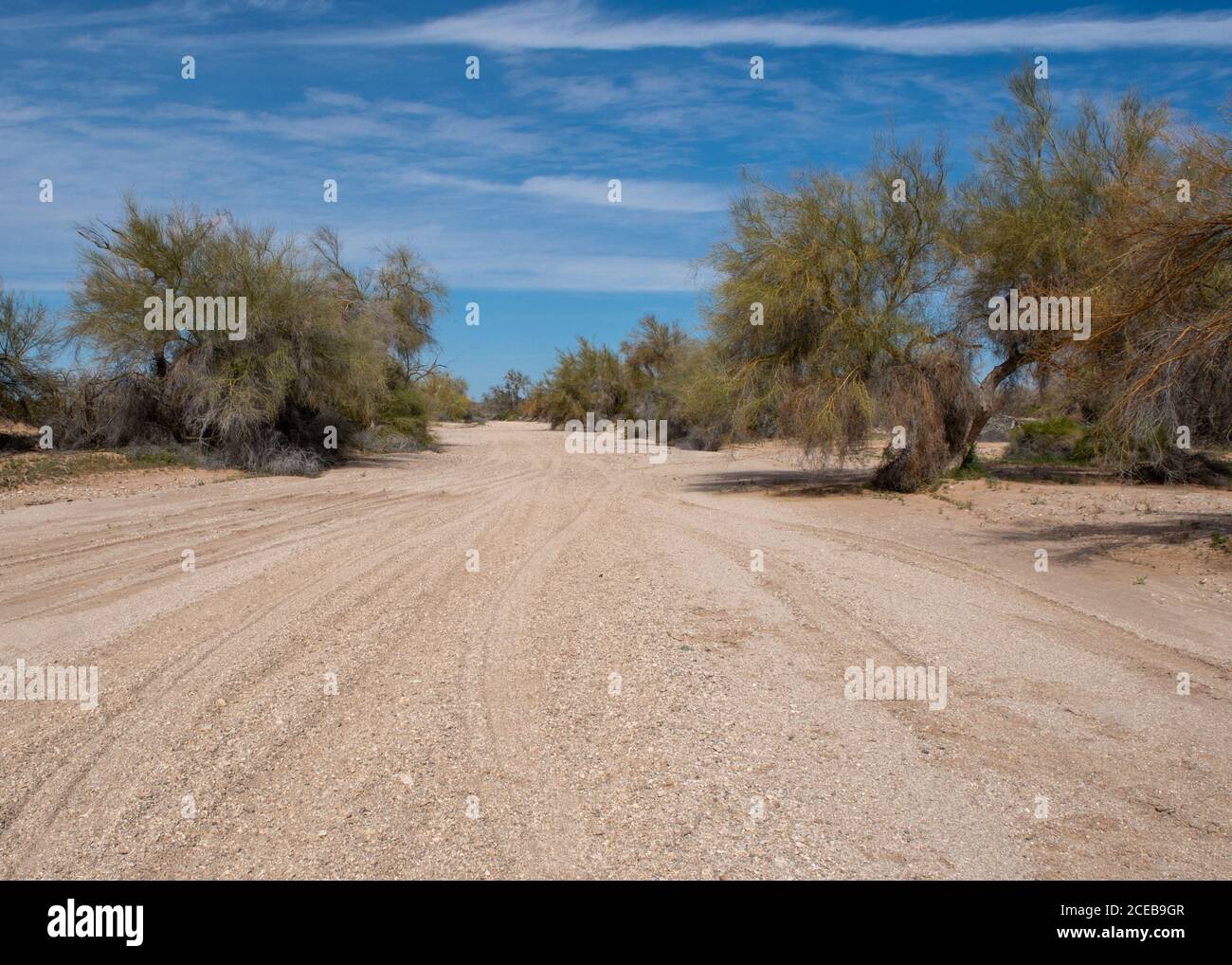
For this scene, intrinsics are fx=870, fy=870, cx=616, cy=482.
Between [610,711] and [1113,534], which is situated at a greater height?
[1113,534]

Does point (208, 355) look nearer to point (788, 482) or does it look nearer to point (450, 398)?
point (788, 482)

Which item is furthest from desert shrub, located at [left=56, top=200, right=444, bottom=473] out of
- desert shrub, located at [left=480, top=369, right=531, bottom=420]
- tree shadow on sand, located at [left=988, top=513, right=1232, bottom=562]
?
desert shrub, located at [left=480, top=369, right=531, bottom=420]

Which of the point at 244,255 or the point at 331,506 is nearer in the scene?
the point at 331,506

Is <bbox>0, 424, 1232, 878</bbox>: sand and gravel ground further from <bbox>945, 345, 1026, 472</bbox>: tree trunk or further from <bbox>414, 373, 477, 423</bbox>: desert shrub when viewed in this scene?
<bbox>414, 373, 477, 423</bbox>: desert shrub

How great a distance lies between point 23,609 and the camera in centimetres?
781

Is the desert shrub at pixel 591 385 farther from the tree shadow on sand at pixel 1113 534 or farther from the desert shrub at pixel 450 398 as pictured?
the tree shadow on sand at pixel 1113 534

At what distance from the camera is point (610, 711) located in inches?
217

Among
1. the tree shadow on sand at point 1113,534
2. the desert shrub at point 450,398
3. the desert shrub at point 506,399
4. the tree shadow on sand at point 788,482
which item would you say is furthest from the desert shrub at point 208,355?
the desert shrub at point 506,399

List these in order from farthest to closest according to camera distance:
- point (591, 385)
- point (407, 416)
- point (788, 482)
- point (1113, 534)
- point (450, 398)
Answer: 1. point (450, 398)
2. point (591, 385)
3. point (407, 416)
4. point (788, 482)
5. point (1113, 534)

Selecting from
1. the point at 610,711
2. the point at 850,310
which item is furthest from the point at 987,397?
the point at 610,711

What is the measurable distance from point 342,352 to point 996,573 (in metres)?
19.7

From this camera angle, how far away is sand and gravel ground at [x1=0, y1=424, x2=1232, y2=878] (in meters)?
3.84
